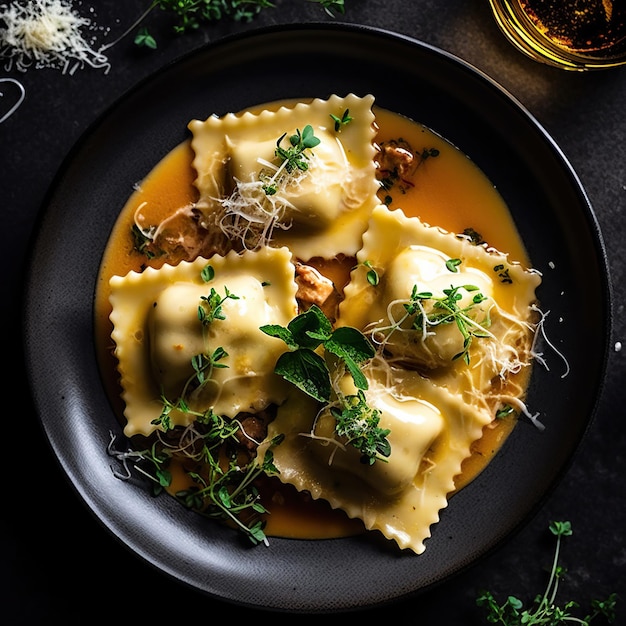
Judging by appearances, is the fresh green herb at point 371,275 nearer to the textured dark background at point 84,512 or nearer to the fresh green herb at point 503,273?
the fresh green herb at point 503,273

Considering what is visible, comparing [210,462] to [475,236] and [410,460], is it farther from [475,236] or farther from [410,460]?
[475,236]

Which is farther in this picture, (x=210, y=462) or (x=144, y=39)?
(x=144, y=39)

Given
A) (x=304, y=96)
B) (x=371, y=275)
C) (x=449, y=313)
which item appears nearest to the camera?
(x=449, y=313)

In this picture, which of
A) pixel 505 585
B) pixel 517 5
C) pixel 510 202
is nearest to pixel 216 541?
pixel 505 585

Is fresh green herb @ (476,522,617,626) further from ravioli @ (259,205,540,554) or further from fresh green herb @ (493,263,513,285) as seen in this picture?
fresh green herb @ (493,263,513,285)

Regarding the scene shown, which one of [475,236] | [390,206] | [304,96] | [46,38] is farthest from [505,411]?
[46,38]

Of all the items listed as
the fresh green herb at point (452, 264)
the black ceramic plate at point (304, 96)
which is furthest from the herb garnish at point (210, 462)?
the fresh green herb at point (452, 264)
